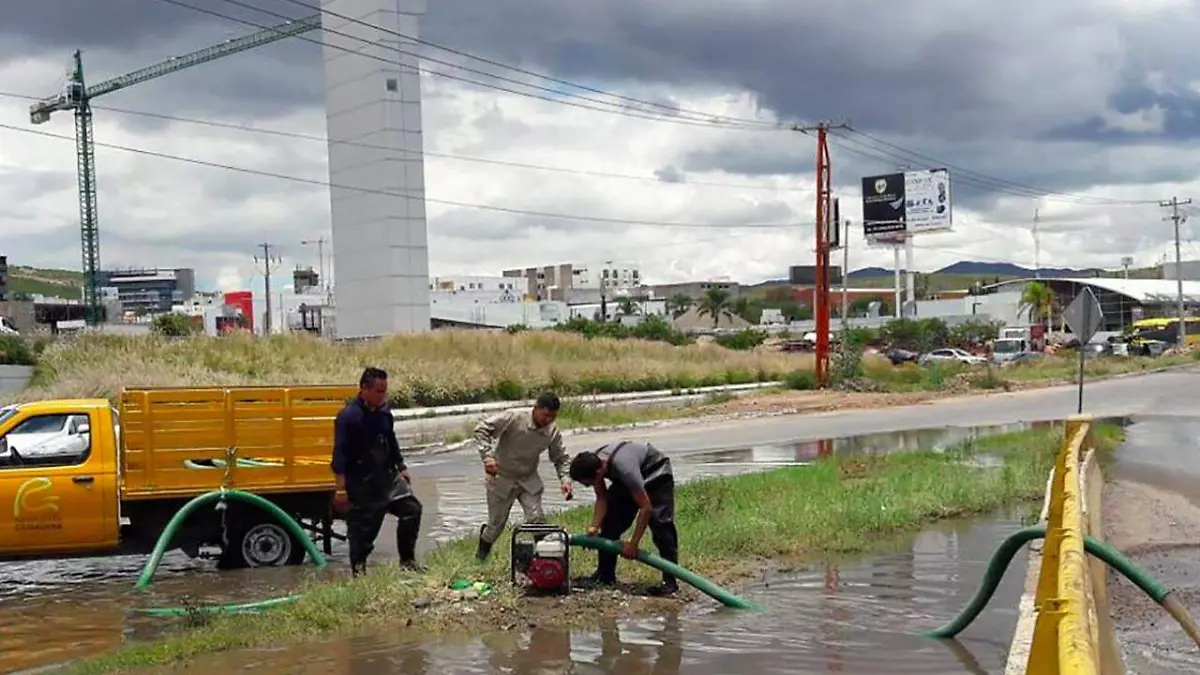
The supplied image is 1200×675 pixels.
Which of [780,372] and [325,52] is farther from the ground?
[325,52]

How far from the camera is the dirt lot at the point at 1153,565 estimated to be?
7.92 m

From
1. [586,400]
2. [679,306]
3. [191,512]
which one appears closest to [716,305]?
[679,306]

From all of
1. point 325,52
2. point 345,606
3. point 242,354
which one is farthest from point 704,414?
point 325,52

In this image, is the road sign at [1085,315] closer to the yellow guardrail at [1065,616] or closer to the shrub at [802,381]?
the yellow guardrail at [1065,616]

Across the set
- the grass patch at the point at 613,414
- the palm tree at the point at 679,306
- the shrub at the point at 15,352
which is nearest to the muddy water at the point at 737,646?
the grass patch at the point at 613,414

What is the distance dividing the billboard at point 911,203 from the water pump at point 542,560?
100 m

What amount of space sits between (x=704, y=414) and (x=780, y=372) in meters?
21.3

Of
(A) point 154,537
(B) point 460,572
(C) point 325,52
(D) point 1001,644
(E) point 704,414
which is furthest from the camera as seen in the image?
(C) point 325,52

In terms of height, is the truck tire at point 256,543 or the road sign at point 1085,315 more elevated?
the road sign at point 1085,315

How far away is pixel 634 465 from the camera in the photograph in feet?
29.4

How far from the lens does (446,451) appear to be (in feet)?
89.5

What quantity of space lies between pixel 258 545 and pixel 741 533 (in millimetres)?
4633

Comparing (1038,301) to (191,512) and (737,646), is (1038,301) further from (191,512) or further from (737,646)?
(737,646)

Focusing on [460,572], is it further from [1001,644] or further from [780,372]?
[780,372]
